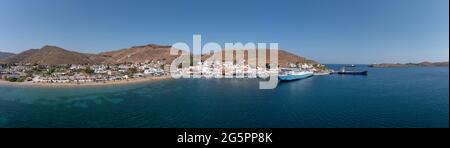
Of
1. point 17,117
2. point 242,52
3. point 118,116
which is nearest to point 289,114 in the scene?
point 118,116

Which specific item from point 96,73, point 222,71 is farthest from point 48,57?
point 222,71

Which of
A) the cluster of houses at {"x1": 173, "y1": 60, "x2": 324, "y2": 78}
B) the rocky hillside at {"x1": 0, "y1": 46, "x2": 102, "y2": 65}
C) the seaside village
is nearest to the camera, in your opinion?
the seaside village

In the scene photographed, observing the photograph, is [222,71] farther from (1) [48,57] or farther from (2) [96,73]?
(1) [48,57]

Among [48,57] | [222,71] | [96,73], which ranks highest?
[48,57]

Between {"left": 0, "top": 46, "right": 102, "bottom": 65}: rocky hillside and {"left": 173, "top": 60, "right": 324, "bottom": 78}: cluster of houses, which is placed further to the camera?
{"left": 0, "top": 46, "right": 102, "bottom": 65}: rocky hillside

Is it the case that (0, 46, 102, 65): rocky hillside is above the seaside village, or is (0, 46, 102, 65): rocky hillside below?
above

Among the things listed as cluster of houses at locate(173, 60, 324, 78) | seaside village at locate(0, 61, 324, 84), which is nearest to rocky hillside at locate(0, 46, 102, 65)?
seaside village at locate(0, 61, 324, 84)

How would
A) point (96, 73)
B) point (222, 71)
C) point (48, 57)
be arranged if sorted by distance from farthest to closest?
point (48, 57)
point (222, 71)
point (96, 73)

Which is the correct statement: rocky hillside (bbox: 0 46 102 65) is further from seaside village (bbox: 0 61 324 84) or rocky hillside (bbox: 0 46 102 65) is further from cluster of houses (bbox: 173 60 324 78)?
cluster of houses (bbox: 173 60 324 78)
